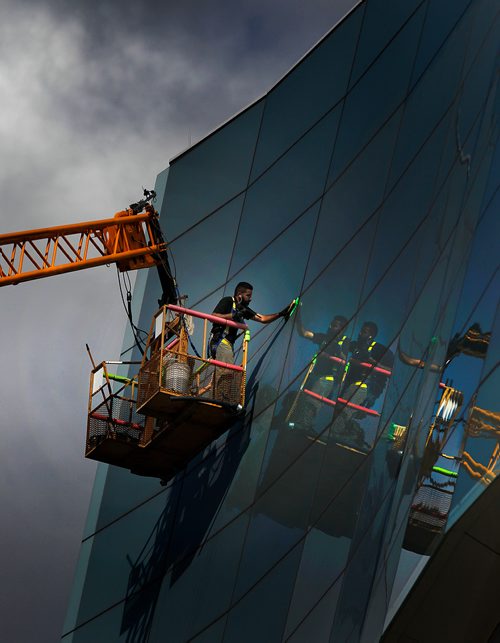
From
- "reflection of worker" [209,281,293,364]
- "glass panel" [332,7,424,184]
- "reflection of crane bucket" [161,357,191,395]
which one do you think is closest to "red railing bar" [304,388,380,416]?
Result: "reflection of crane bucket" [161,357,191,395]

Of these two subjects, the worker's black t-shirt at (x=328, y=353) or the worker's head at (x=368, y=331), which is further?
the worker's black t-shirt at (x=328, y=353)

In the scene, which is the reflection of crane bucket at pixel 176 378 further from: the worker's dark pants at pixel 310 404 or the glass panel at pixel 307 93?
the glass panel at pixel 307 93

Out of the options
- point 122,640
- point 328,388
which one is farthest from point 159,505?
point 328,388

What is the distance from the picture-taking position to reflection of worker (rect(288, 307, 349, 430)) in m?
21.6

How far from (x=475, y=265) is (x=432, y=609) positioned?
10.0ft

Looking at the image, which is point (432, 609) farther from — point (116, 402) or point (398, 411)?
point (116, 402)

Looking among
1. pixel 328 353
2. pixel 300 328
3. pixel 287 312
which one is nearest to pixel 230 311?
pixel 287 312

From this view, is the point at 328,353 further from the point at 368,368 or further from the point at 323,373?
the point at 368,368

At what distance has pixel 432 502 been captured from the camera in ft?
35.7

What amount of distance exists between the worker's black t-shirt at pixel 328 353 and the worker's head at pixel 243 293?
2.45 meters

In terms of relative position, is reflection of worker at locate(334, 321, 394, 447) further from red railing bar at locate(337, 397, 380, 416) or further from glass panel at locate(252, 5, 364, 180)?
glass panel at locate(252, 5, 364, 180)

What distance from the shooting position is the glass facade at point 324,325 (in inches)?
521

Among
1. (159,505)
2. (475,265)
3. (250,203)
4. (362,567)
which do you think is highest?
(250,203)

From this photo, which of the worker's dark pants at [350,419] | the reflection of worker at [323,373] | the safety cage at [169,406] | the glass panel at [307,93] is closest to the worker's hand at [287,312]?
the safety cage at [169,406]
